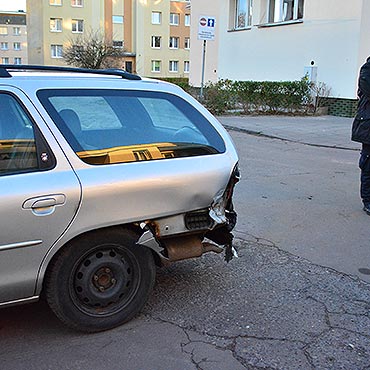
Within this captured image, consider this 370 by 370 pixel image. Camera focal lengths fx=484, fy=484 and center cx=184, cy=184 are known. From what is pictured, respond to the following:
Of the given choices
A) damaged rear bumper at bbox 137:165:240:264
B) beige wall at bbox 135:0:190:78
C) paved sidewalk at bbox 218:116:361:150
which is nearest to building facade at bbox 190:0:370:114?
paved sidewalk at bbox 218:116:361:150

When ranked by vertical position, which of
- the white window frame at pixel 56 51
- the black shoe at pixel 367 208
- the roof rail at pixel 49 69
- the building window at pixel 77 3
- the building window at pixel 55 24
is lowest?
the black shoe at pixel 367 208

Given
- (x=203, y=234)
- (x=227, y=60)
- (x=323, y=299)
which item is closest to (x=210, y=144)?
(x=203, y=234)

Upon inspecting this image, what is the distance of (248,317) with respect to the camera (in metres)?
3.49

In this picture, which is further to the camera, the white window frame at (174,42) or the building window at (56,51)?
the white window frame at (174,42)

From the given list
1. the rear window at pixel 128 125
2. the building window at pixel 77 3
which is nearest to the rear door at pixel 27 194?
the rear window at pixel 128 125

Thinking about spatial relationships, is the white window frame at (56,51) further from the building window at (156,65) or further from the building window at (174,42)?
the building window at (174,42)

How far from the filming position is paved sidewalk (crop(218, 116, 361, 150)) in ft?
40.8

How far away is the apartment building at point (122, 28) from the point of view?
50.8 m

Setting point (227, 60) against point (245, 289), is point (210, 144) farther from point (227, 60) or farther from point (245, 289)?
point (227, 60)

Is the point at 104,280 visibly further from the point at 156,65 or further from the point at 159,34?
the point at 159,34

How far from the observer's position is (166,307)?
3625mm

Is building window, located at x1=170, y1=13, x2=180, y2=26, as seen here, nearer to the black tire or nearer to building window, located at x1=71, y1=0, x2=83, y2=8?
building window, located at x1=71, y1=0, x2=83, y2=8

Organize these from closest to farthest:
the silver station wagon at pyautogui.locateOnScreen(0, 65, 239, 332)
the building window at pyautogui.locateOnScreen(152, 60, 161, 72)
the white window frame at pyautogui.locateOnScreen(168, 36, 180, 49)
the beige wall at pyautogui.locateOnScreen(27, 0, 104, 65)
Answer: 1. the silver station wagon at pyautogui.locateOnScreen(0, 65, 239, 332)
2. the beige wall at pyautogui.locateOnScreen(27, 0, 104, 65)
3. the building window at pyautogui.locateOnScreen(152, 60, 161, 72)
4. the white window frame at pyautogui.locateOnScreen(168, 36, 180, 49)

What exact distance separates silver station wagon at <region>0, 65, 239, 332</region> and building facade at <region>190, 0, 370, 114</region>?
15.5 metres
